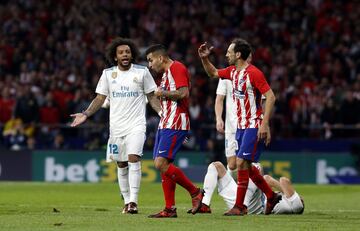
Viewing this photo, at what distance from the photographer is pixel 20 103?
97.7ft

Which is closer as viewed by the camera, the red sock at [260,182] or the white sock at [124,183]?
the red sock at [260,182]

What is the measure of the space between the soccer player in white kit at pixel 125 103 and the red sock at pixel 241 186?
5.36ft

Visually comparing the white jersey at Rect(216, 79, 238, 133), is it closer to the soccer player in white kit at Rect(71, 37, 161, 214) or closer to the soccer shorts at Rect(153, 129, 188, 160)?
the soccer player in white kit at Rect(71, 37, 161, 214)

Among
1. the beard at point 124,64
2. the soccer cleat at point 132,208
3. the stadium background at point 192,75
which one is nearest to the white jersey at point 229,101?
the beard at point 124,64

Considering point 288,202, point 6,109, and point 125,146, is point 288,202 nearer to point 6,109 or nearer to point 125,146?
point 125,146

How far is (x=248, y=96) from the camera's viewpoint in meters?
14.5

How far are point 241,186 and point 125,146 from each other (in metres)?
1.92

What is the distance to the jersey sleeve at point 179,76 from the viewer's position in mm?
14191

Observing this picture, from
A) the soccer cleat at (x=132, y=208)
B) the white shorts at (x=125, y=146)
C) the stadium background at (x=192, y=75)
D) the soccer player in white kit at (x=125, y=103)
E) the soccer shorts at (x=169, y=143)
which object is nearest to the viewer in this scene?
the soccer shorts at (x=169, y=143)

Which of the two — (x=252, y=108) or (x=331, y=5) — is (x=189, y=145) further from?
(x=252, y=108)

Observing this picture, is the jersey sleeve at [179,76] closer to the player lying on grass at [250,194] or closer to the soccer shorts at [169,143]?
the soccer shorts at [169,143]

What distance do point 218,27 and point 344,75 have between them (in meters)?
4.86

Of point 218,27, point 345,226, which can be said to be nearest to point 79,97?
point 218,27

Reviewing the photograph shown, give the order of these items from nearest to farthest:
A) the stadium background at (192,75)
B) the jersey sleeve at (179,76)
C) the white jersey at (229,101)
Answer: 1. the jersey sleeve at (179,76)
2. the white jersey at (229,101)
3. the stadium background at (192,75)
